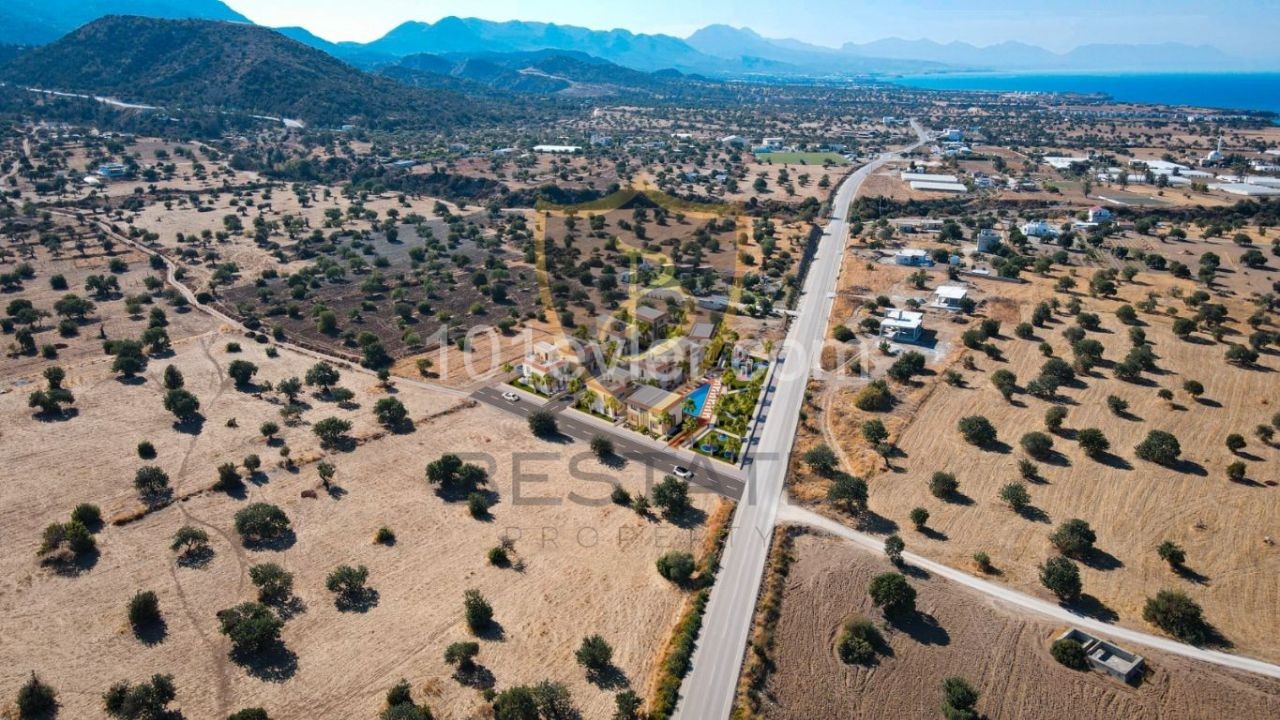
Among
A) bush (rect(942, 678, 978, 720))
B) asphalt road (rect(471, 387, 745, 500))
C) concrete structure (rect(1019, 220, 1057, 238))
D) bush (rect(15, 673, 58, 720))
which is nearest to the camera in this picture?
bush (rect(942, 678, 978, 720))

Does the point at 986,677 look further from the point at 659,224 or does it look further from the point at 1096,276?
the point at 659,224

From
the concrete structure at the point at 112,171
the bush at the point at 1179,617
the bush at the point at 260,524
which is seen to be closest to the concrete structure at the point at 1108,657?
the bush at the point at 1179,617

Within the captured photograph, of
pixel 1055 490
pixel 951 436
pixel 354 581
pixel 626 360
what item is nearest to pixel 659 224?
pixel 626 360

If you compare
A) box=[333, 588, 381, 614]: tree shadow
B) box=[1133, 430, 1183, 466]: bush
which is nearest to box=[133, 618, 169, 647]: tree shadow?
box=[333, 588, 381, 614]: tree shadow

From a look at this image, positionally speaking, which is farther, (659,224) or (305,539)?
(659,224)

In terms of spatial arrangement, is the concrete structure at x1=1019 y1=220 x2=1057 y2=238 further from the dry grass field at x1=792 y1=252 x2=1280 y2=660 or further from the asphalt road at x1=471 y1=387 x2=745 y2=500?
the asphalt road at x1=471 y1=387 x2=745 y2=500

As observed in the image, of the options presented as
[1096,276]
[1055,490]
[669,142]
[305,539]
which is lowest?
[305,539]

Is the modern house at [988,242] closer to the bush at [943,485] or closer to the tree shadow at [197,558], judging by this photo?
the bush at [943,485]

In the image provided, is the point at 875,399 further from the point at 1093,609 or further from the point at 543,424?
the point at 543,424
